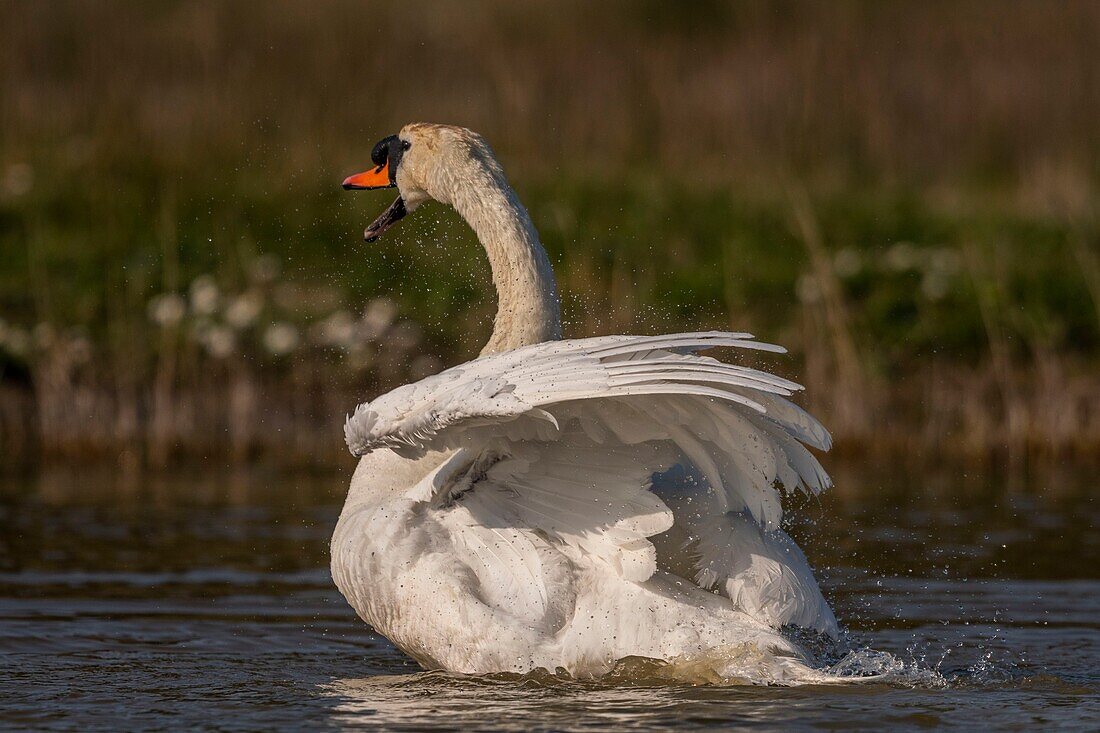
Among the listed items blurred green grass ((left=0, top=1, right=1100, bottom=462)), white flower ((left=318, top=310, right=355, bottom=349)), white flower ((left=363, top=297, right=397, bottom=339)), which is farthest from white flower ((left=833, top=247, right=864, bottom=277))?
white flower ((left=318, top=310, right=355, bottom=349))

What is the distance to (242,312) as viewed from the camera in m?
11.4

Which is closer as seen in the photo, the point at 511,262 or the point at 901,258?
the point at 511,262

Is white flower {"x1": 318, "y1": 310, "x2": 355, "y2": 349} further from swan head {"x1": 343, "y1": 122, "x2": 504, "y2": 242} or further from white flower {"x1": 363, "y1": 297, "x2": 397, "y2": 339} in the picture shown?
swan head {"x1": 343, "y1": 122, "x2": 504, "y2": 242}

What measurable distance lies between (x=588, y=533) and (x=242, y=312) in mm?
6029

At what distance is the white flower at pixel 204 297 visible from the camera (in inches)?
447

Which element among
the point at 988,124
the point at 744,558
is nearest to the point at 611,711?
the point at 744,558

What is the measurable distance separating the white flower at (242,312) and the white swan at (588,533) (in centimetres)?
540

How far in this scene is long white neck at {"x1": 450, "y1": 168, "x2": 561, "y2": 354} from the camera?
6609 millimetres

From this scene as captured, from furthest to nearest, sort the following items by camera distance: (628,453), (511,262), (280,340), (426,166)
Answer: (280,340), (426,166), (511,262), (628,453)

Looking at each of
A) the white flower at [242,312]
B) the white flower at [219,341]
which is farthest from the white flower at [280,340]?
the white flower at [219,341]

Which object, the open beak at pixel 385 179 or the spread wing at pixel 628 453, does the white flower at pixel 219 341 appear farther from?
the spread wing at pixel 628 453

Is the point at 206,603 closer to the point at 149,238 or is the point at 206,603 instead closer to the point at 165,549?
the point at 165,549

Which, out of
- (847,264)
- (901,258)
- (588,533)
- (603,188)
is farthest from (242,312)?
(588,533)

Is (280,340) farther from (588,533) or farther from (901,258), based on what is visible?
(588,533)
